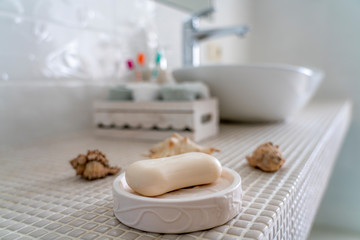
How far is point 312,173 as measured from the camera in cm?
61

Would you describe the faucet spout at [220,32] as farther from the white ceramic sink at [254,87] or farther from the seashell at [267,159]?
the seashell at [267,159]

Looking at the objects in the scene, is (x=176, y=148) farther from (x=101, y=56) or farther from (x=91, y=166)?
(x=101, y=56)

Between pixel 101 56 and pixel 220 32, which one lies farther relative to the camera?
pixel 220 32

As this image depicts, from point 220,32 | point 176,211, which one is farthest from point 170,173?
point 220,32

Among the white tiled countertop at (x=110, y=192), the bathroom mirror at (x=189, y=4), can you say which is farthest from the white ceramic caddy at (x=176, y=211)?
the bathroom mirror at (x=189, y=4)

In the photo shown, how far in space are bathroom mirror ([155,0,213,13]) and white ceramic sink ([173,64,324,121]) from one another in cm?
48

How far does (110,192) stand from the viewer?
19.5 inches

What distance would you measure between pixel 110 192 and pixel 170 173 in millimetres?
154

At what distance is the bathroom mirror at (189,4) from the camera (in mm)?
1470

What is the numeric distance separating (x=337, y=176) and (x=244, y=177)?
6.07ft

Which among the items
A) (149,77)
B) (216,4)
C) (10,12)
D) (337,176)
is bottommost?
(337,176)

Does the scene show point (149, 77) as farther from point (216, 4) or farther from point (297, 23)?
point (297, 23)

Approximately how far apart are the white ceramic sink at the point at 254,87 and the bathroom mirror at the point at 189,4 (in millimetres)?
482

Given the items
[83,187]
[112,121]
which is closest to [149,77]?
[112,121]
